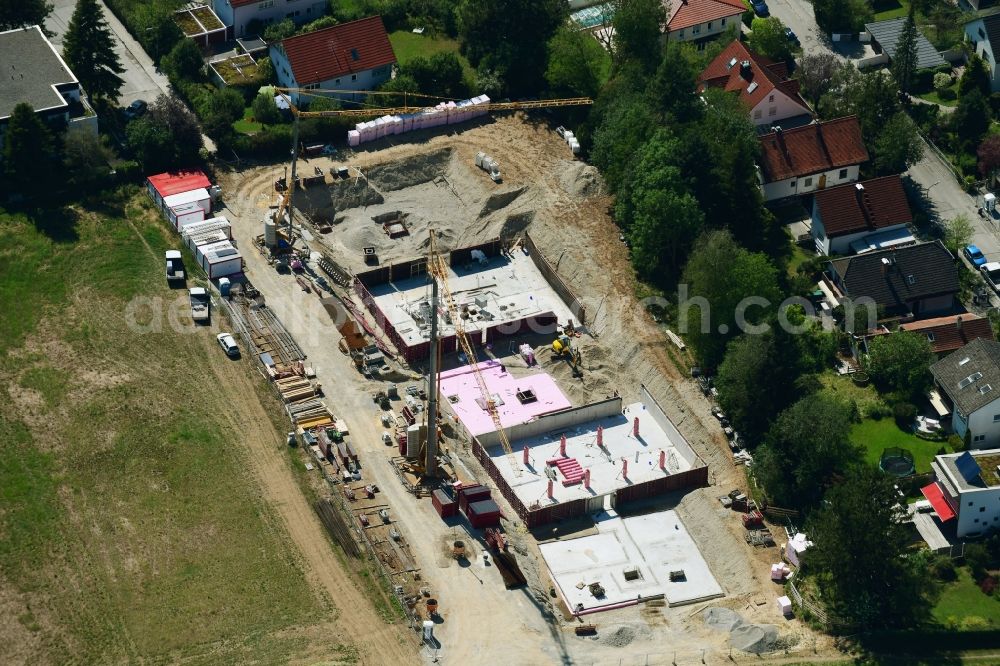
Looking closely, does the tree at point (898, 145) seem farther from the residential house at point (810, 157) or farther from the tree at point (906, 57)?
the tree at point (906, 57)

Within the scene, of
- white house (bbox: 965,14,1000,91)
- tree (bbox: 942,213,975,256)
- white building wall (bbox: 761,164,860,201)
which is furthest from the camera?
white house (bbox: 965,14,1000,91)

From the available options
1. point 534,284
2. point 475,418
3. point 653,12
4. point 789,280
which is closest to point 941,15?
point 653,12

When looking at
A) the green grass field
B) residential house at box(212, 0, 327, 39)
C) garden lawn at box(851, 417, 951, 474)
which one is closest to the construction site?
the green grass field

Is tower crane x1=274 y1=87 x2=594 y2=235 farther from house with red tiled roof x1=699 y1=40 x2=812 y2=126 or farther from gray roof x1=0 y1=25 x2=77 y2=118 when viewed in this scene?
gray roof x1=0 y1=25 x2=77 y2=118

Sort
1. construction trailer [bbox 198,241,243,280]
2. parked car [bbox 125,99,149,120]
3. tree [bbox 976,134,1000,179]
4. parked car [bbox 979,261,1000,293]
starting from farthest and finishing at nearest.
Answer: parked car [bbox 125,99,149,120] < tree [bbox 976,134,1000,179] < parked car [bbox 979,261,1000,293] < construction trailer [bbox 198,241,243,280]

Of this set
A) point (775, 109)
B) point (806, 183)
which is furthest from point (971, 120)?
point (775, 109)

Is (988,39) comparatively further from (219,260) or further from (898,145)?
(219,260)
